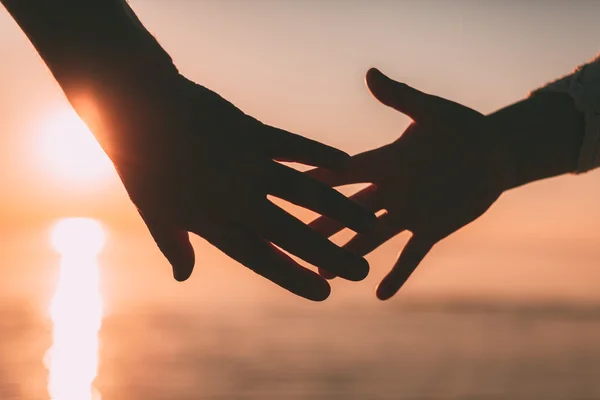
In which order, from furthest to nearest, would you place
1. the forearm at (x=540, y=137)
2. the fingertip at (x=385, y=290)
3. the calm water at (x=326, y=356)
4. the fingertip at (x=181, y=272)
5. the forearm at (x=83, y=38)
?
the calm water at (x=326, y=356) → the forearm at (x=540, y=137) → the fingertip at (x=385, y=290) → the fingertip at (x=181, y=272) → the forearm at (x=83, y=38)

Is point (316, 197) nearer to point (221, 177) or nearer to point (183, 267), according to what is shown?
point (221, 177)

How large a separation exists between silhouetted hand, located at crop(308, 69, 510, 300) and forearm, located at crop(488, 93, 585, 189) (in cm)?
5

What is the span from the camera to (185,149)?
1.67m

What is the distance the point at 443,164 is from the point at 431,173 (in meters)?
0.04

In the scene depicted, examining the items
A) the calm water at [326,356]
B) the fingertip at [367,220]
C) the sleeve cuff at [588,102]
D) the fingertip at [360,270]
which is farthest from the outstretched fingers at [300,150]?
the calm water at [326,356]

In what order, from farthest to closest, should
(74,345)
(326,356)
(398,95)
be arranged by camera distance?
1. (74,345)
2. (326,356)
3. (398,95)

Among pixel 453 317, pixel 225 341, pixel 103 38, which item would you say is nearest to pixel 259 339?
pixel 225 341

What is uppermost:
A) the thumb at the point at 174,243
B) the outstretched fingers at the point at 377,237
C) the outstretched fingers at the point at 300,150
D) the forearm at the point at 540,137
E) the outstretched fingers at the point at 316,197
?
the forearm at the point at 540,137

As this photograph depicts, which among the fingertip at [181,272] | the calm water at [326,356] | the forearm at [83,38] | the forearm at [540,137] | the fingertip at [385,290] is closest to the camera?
the forearm at [83,38]

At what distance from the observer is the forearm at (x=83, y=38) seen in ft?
5.46

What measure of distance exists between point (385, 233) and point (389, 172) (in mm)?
202

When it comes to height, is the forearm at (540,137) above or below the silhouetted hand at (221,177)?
above

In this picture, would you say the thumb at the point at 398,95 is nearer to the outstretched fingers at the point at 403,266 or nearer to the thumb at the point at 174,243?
the outstretched fingers at the point at 403,266

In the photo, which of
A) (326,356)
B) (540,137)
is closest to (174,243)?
(540,137)
